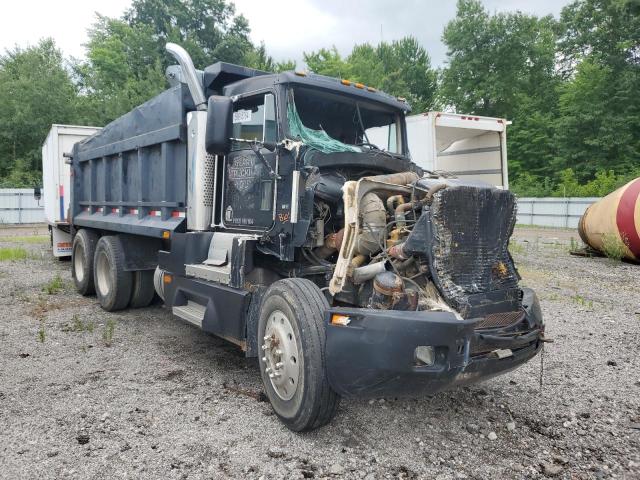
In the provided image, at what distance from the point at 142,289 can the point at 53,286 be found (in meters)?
2.59

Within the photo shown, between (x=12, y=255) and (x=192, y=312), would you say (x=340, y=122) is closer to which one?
(x=192, y=312)

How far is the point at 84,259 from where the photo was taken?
789 cm

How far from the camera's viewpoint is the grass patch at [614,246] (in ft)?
37.1

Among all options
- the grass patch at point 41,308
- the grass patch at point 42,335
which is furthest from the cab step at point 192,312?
the grass patch at point 41,308

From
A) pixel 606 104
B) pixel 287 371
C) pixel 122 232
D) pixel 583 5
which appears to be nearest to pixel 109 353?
pixel 122 232

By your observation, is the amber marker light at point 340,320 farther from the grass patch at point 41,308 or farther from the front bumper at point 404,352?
the grass patch at point 41,308

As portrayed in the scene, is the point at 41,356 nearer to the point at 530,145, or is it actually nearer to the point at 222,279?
the point at 222,279

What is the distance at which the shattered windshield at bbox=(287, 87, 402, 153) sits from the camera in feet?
13.9

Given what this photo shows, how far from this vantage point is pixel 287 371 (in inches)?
138

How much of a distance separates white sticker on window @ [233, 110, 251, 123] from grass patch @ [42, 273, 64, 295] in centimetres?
548

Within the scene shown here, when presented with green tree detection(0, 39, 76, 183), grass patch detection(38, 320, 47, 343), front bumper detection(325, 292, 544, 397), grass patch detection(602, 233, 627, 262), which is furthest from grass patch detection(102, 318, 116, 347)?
green tree detection(0, 39, 76, 183)

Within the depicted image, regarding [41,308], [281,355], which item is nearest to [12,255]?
[41,308]

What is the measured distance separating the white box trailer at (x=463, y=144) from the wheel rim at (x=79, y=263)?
6.12m

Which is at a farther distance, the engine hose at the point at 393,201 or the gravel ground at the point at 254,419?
the engine hose at the point at 393,201
